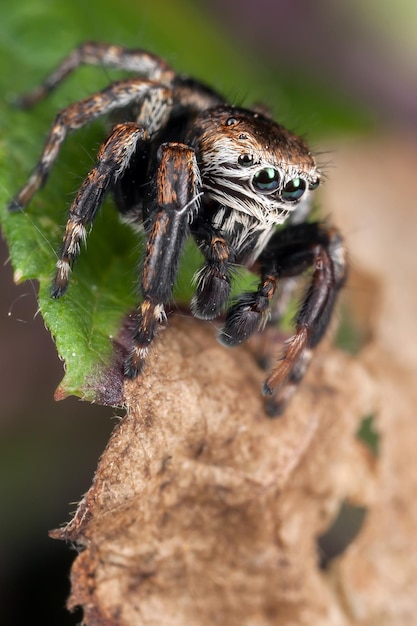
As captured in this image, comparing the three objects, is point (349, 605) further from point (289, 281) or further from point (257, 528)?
point (289, 281)

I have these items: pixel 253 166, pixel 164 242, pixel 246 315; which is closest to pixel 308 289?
pixel 246 315

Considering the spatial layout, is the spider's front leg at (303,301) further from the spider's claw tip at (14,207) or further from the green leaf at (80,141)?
→ the spider's claw tip at (14,207)

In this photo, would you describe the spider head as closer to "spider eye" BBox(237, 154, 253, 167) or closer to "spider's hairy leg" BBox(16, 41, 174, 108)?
"spider eye" BBox(237, 154, 253, 167)

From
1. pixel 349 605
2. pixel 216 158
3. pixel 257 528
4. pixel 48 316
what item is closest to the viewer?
pixel 48 316

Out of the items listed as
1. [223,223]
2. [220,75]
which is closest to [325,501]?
[223,223]

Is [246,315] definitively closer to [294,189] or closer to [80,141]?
[294,189]

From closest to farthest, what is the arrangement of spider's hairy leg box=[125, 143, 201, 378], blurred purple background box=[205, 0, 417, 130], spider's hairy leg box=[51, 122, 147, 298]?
1. spider's hairy leg box=[125, 143, 201, 378]
2. spider's hairy leg box=[51, 122, 147, 298]
3. blurred purple background box=[205, 0, 417, 130]

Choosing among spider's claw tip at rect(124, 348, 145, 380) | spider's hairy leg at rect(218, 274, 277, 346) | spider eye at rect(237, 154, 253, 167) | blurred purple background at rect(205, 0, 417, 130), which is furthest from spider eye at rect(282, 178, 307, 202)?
blurred purple background at rect(205, 0, 417, 130)
